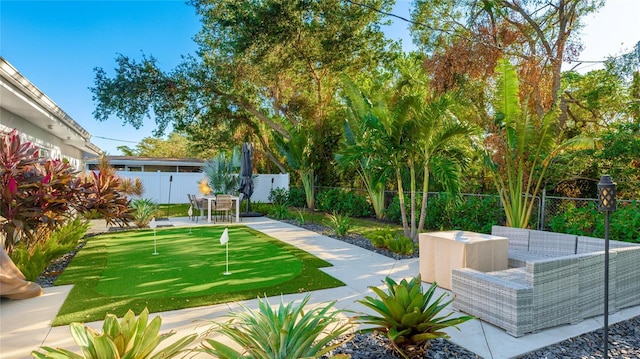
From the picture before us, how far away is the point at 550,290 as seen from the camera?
368 centimetres

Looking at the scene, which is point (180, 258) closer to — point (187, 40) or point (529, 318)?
point (529, 318)

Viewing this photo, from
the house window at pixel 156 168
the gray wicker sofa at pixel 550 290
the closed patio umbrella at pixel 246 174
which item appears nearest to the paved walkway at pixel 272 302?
the gray wicker sofa at pixel 550 290

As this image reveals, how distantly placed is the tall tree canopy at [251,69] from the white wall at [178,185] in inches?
108

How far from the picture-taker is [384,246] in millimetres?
7715

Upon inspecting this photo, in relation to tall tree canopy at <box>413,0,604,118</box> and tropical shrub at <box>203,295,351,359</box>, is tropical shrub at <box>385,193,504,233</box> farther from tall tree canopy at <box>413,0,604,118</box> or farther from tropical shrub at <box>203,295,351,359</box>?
tropical shrub at <box>203,295,351,359</box>

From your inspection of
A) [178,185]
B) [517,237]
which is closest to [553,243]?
[517,237]

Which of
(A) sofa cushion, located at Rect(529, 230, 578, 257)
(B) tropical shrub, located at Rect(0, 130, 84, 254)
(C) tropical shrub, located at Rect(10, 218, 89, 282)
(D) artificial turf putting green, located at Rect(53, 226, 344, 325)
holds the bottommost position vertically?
(D) artificial turf putting green, located at Rect(53, 226, 344, 325)

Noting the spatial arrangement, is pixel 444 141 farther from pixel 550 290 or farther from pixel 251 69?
pixel 251 69

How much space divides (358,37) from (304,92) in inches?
185

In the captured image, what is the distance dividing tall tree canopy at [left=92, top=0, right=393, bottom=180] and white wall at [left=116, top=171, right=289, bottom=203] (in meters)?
2.74

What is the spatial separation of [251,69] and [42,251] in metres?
11.8

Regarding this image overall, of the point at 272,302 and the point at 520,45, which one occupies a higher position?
the point at 520,45

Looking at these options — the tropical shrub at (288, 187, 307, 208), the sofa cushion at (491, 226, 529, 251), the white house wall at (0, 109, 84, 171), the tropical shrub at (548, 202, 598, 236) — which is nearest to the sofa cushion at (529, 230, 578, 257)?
the sofa cushion at (491, 226, 529, 251)

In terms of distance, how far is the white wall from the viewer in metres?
19.2
